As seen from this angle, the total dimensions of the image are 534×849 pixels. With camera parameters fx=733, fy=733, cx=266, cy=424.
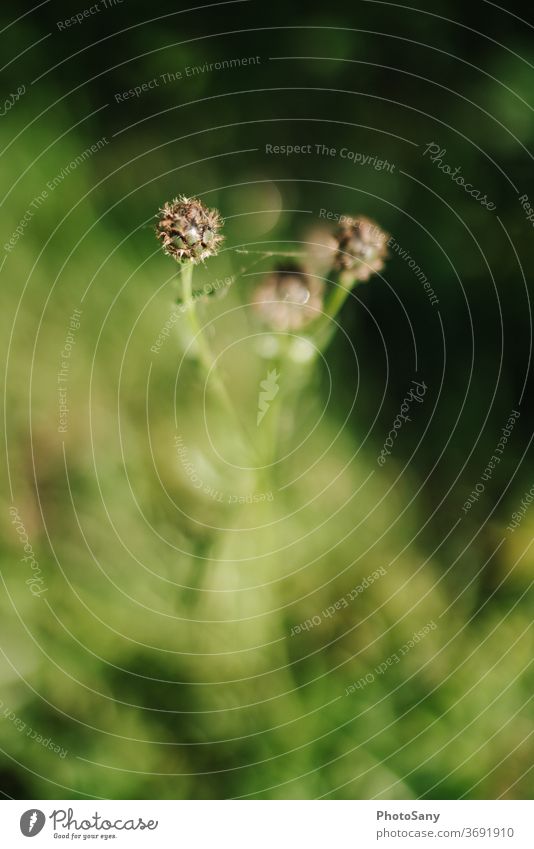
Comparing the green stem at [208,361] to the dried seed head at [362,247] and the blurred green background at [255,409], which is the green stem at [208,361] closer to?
the blurred green background at [255,409]

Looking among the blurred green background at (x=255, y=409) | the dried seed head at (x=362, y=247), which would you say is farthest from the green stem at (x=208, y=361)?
the dried seed head at (x=362, y=247)

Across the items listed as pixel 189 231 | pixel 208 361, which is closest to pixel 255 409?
pixel 208 361

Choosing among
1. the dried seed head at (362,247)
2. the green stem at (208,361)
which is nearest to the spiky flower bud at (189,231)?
the green stem at (208,361)

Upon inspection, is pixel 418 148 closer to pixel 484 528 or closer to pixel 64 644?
pixel 484 528

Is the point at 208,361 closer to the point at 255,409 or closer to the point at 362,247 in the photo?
the point at 255,409

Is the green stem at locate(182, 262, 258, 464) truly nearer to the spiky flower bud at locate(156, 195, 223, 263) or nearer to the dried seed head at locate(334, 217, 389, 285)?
the spiky flower bud at locate(156, 195, 223, 263)

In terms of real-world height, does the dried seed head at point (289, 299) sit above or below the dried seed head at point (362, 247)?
below

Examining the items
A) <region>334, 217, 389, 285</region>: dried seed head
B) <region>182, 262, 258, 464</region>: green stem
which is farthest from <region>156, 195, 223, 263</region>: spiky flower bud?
<region>334, 217, 389, 285</region>: dried seed head
